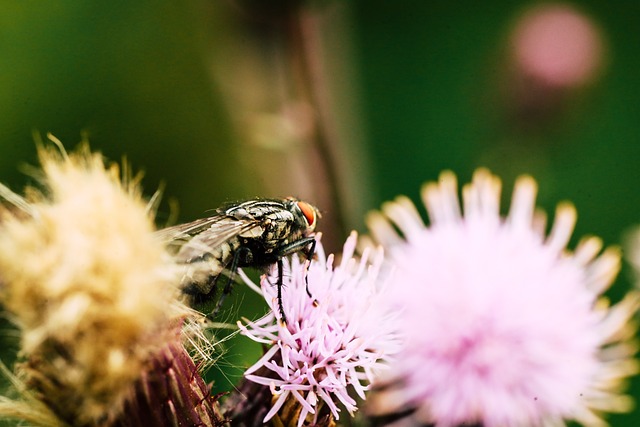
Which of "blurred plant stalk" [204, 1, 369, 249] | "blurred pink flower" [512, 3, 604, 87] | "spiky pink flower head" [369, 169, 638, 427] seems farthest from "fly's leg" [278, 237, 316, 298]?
"blurred pink flower" [512, 3, 604, 87]

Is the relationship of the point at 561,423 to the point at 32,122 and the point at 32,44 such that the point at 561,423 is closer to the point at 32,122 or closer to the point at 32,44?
the point at 32,122

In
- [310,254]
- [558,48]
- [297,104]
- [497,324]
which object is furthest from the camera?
[558,48]

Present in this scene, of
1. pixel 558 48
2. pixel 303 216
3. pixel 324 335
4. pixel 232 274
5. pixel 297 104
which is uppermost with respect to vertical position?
pixel 558 48

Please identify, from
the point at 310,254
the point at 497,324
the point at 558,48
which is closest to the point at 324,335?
the point at 310,254

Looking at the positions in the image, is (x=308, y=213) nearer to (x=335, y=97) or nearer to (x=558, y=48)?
(x=335, y=97)

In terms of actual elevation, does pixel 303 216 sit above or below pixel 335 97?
A: below

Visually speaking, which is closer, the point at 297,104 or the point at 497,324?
the point at 497,324

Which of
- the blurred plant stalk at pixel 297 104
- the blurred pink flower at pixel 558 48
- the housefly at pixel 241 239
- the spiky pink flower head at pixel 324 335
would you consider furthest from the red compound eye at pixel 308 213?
the blurred pink flower at pixel 558 48

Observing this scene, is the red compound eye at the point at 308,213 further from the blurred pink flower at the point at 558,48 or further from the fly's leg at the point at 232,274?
the blurred pink flower at the point at 558,48
